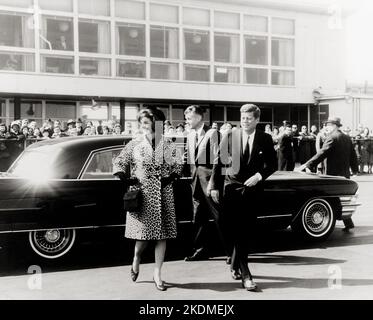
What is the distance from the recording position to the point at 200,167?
21.0 ft

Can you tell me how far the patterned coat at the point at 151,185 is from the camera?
515 centimetres

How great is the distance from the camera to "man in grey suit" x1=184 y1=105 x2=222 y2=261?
632cm

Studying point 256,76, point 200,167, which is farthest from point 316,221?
point 256,76

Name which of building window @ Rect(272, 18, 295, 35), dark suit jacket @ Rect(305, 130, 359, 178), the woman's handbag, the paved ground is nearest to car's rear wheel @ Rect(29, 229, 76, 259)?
the paved ground

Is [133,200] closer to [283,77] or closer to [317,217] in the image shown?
[317,217]

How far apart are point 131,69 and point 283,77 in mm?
8809

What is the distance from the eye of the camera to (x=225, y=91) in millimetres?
25672

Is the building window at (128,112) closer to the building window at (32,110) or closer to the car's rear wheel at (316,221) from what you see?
the building window at (32,110)

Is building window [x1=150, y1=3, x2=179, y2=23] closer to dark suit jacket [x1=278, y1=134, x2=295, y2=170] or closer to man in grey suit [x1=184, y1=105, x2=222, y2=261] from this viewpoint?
dark suit jacket [x1=278, y1=134, x2=295, y2=170]

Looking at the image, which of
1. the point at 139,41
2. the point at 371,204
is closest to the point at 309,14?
the point at 139,41

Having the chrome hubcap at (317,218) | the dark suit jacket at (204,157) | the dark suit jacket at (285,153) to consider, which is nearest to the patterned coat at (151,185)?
the dark suit jacket at (204,157)

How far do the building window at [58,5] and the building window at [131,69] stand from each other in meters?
3.30
